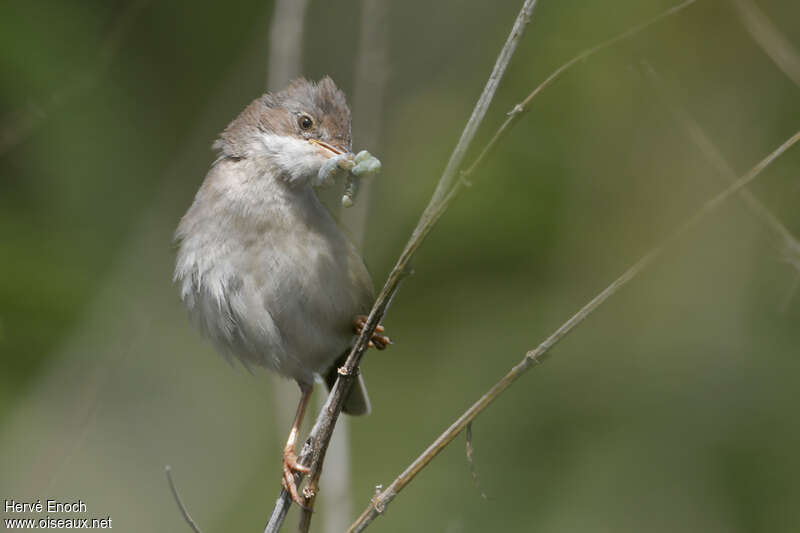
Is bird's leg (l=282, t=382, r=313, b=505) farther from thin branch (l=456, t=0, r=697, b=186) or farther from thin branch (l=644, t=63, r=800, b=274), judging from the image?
thin branch (l=644, t=63, r=800, b=274)

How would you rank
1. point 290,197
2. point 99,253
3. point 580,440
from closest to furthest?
point 290,197, point 580,440, point 99,253

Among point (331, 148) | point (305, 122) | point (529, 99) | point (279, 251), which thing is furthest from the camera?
point (305, 122)

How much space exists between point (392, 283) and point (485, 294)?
3866mm

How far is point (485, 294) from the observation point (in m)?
6.58

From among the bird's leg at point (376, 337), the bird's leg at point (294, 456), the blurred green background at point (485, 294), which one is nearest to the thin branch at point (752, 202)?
the bird's leg at point (376, 337)

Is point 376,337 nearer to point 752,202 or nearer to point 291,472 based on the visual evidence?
point 291,472

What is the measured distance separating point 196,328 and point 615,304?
3094 mm

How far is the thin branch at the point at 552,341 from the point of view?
249cm

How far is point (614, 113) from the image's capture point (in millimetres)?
6234

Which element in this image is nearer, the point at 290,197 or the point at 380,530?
the point at 290,197

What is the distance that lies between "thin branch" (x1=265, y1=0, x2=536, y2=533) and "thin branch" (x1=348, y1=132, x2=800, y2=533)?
1.17ft

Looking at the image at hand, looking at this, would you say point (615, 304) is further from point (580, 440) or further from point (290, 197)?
point (290, 197)

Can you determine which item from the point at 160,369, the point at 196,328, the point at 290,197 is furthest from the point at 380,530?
the point at 290,197

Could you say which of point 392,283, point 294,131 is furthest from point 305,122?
point 392,283
